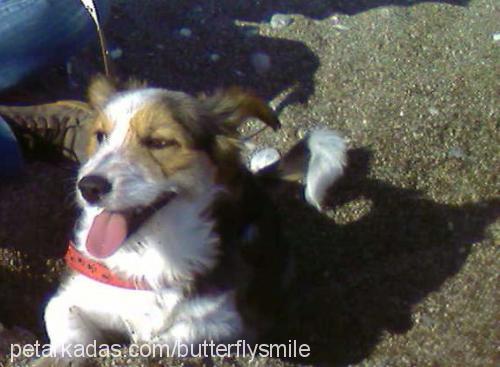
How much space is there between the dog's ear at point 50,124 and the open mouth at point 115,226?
2.98 feet

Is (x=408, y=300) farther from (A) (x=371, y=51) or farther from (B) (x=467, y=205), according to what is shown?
(A) (x=371, y=51)

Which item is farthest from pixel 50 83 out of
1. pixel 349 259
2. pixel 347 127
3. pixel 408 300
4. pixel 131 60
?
pixel 408 300

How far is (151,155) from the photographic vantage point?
2697 mm

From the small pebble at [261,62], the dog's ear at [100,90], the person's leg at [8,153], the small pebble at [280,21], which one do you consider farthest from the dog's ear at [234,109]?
the small pebble at [280,21]

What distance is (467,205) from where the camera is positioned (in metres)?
3.72

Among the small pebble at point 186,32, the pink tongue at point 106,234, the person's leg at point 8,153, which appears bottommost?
the small pebble at point 186,32

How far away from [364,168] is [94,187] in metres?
1.61

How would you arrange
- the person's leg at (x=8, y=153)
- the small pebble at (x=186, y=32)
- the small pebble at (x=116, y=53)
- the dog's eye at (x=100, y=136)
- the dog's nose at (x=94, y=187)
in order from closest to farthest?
the dog's nose at (x=94, y=187) → the dog's eye at (x=100, y=136) → the person's leg at (x=8, y=153) → the small pebble at (x=116, y=53) → the small pebble at (x=186, y=32)

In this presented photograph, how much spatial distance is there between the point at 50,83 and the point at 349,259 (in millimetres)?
1591

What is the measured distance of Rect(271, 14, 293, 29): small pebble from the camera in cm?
487

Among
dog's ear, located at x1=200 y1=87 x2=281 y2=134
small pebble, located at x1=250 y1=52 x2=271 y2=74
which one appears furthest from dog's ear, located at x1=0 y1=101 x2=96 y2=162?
small pebble, located at x1=250 y1=52 x2=271 y2=74

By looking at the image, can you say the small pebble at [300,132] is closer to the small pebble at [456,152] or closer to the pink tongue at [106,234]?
the small pebble at [456,152]

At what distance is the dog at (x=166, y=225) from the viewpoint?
2.70 meters

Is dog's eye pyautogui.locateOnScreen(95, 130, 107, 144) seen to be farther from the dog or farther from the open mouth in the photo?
the open mouth
